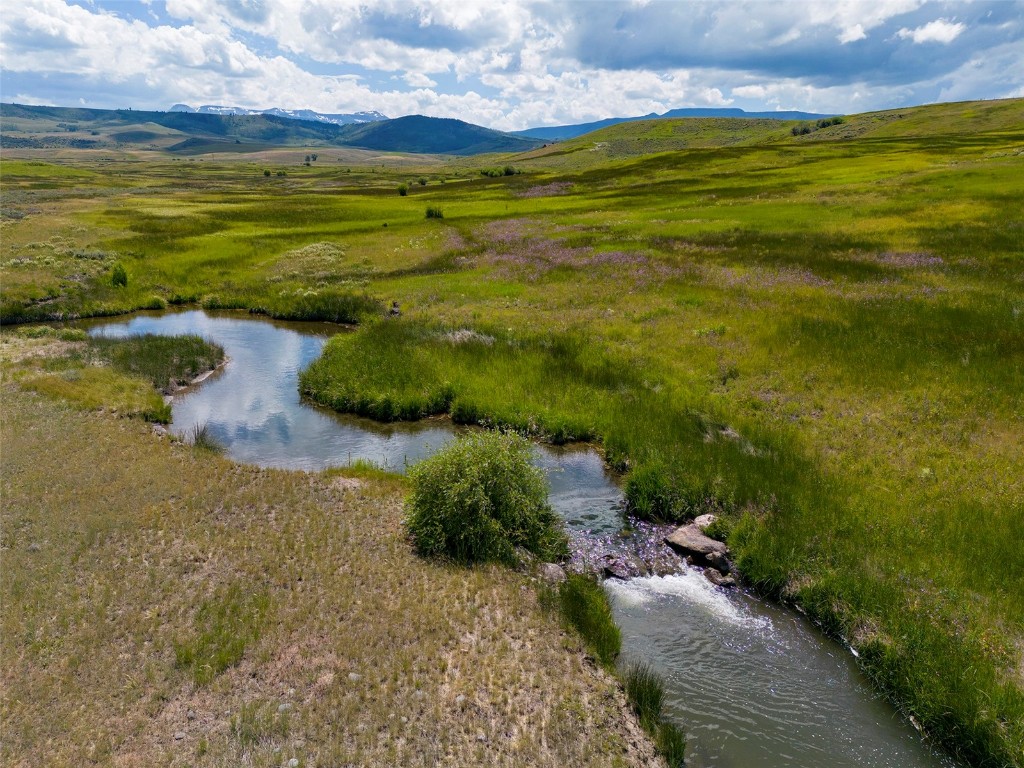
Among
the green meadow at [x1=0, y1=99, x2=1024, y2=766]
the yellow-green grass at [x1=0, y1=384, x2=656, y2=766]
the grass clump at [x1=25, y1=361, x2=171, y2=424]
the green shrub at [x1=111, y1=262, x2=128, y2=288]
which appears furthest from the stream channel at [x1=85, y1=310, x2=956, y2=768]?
the green shrub at [x1=111, y1=262, x2=128, y2=288]

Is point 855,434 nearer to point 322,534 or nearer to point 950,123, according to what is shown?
point 322,534

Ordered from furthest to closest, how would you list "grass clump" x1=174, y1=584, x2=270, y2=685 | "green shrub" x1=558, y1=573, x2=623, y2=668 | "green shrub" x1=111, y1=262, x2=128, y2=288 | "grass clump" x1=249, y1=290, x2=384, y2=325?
1. "green shrub" x1=111, y1=262, x2=128, y2=288
2. "grass clump" x1=249, y1=290, x2=384, y2=325
3. "green shrub" x1=558, y1=573, x2=623, y2=668
4. "grass clump" x1=174, y1=584, x2=270, y2=685

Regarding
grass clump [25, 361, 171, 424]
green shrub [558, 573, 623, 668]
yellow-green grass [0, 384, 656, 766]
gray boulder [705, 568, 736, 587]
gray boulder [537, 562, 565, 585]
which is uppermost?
yellow-green grass [0, 384, 656, 766]

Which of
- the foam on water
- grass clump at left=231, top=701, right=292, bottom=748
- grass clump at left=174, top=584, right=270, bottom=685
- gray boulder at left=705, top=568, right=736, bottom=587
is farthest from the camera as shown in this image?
gray boulder at left=705, top=568, right=736, bottom=587

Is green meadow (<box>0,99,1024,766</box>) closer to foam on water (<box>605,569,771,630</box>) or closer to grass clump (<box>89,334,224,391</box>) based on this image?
foam on water (<box>605,569,771,630</box>)

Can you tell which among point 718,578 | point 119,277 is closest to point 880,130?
point 119,277

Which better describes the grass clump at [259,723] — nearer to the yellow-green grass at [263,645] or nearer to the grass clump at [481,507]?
the yellow-green grass at [263,645]

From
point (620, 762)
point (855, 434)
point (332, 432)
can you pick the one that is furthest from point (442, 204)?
point (620, 762)
